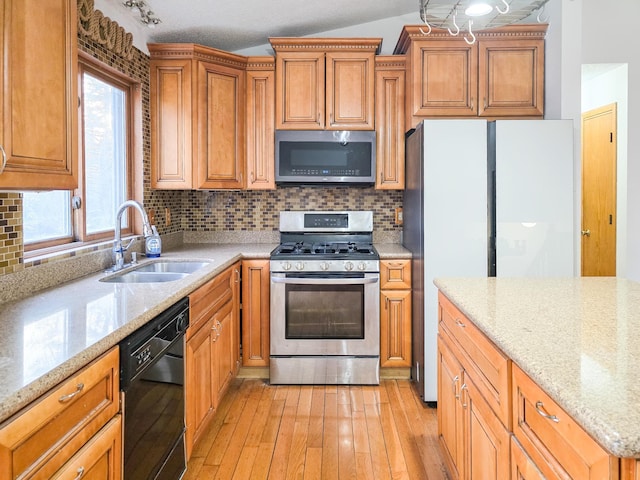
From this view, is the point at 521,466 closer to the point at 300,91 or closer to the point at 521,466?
the point at 521,466

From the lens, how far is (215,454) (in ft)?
7.59

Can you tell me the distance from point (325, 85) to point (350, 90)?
0.59 ft

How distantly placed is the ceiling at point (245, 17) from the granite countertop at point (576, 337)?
2.14m

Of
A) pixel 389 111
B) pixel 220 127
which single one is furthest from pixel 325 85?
pixel 220 127

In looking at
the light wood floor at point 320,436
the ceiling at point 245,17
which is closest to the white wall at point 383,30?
the ceiling at point 245,17

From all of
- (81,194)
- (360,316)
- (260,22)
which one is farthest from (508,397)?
(260,22)

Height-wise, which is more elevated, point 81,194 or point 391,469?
point 81,194

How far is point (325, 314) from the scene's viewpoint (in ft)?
10.4

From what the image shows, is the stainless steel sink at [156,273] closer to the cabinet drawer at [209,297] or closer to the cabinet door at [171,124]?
the cabinet drawer at [209,297]

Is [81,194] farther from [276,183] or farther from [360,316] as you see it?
[360,316]

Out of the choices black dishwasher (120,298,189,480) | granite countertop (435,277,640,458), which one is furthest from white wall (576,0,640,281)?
black dishwasher (120,298,189,480)

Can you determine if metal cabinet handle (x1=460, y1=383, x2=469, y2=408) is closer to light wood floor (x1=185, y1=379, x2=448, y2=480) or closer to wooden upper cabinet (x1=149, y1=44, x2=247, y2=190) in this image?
light wood floor (x1=185, y1=379, x2=448, y2=480)

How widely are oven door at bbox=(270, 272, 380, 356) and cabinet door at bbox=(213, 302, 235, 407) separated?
0.35 meters

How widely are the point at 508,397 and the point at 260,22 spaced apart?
295 centimetres
